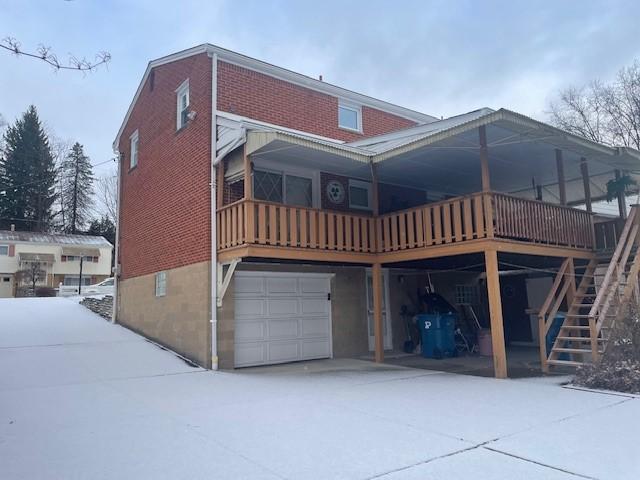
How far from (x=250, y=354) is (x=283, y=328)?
3.50 feet

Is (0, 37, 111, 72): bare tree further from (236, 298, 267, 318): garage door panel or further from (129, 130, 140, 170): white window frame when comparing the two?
(129, 130, 140, 170): white window frame

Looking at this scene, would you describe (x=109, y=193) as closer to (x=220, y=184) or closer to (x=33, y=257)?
(x=33, y=257)

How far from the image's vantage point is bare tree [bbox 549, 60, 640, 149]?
2536 cm

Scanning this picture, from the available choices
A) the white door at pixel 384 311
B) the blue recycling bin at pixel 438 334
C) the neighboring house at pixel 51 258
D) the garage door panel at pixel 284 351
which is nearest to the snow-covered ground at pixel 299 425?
the garage door panel at pixel 284 351

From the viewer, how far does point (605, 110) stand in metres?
27.0

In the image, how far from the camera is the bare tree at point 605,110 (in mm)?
25359

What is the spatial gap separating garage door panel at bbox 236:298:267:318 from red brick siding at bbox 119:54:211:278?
53.3 inches

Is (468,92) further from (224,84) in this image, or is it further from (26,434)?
(26,434)

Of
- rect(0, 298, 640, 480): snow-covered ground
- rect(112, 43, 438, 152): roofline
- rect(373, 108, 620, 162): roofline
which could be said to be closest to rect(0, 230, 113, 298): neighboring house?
rect(112, 43, 438, 152): roofline

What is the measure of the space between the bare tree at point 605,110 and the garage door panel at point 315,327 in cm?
1954

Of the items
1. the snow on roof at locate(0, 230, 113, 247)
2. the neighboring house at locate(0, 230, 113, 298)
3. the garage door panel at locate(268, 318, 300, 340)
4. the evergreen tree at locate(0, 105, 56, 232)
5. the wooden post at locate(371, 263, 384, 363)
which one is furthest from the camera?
the evergreen tree at locate(0, 105, 56, 232)

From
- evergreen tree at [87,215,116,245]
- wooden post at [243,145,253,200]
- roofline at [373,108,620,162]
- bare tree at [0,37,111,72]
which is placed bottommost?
bare tree at [0,37,111,72]

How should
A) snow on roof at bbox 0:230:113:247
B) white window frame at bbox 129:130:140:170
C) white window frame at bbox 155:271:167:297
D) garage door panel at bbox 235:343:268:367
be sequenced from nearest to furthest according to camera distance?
1. garage door panel at bbox 235:343:268:367
2. white window frame at bbox 155:271:167:297
3. white window frame at bbox 129:130:140:170
4. snow on roof at bbox 0:230:113:247

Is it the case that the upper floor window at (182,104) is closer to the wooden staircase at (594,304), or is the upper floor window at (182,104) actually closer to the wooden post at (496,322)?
the wooden post at (496,322)
